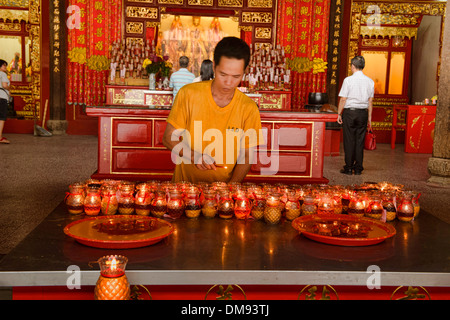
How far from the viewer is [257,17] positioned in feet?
34.5

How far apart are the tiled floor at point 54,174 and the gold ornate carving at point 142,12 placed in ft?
9.43

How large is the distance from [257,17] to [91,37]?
3.60 meters

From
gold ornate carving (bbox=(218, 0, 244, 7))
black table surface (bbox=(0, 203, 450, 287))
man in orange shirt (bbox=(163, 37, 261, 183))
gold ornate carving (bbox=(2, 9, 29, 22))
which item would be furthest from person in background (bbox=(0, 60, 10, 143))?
black table surface (bbox=(0, 203, 450, 287))

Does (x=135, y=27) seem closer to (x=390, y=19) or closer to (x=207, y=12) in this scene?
(x=207, y=12)

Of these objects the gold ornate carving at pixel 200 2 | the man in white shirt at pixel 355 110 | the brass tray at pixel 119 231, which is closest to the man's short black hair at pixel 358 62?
the man in white shirt at pixel 355 110

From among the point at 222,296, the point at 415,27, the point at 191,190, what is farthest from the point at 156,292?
the point at 415,27

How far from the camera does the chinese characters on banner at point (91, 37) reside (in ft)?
33.3

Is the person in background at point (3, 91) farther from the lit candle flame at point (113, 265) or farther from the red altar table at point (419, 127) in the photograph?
the lit candle flame at point (113, 265)

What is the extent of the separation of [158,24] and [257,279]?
10.0 metres

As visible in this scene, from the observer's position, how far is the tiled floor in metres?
3.97

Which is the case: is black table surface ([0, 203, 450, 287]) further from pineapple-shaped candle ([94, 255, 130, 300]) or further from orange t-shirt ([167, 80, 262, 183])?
orange t-shirt ([167, 80, 262, 183])

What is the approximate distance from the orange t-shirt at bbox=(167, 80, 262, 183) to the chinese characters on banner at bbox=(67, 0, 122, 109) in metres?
8.50

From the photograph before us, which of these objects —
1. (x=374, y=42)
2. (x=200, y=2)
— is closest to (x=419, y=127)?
(x=374, y=42)

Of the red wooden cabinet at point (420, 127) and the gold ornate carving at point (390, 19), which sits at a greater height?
the gold ornate carving at point (390, 19)
